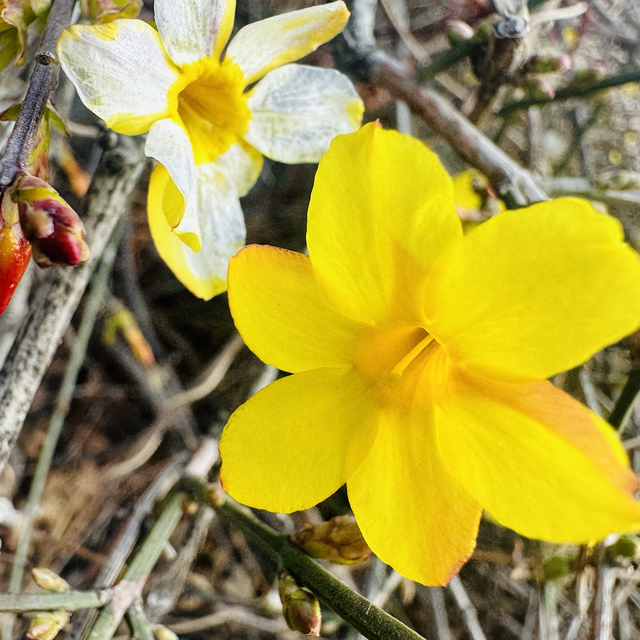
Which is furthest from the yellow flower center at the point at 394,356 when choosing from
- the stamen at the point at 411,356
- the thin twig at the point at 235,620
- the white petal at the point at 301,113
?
the thin twig at the point at 235,620

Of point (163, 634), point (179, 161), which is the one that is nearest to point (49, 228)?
point (179, 161)

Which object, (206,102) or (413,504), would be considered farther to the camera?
(206,102)

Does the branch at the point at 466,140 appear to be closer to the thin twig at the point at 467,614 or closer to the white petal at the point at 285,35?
the white petal at the point at 285,35

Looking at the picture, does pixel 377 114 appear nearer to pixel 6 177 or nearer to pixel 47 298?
pixel 47 298

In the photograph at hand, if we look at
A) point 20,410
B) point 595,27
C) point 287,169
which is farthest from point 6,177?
point 595,27

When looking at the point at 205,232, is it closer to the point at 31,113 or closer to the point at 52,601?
the point at 31,113

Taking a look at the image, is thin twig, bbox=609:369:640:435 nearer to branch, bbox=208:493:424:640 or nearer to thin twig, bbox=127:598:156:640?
branch, bbox=208:493:424:640

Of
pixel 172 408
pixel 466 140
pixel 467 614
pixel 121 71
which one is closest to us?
pixel 121 71
